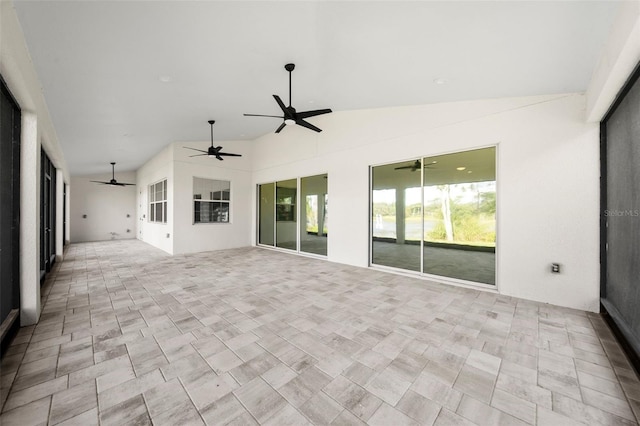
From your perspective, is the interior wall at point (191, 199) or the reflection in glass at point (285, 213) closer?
the interior wall at point (191, 199)

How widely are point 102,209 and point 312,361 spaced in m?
13.0

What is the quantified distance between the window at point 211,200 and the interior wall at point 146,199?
67 cm

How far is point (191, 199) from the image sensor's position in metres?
7.37

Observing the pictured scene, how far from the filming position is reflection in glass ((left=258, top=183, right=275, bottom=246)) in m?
8.27

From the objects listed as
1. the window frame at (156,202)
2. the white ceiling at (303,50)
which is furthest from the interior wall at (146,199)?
the white ceiling at (303,50)

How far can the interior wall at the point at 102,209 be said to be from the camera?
10555mm

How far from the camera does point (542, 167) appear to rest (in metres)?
3.47

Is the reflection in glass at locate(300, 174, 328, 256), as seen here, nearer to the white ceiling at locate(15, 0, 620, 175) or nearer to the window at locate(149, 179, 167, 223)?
the white ceiling at locate(15, 0, 620, 175)

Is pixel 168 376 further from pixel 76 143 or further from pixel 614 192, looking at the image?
pixel 76 143

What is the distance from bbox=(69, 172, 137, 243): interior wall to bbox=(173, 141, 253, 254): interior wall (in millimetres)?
6368

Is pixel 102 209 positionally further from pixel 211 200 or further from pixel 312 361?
pixel 312 361

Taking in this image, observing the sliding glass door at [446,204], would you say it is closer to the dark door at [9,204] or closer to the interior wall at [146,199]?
the dark door at [9,204]

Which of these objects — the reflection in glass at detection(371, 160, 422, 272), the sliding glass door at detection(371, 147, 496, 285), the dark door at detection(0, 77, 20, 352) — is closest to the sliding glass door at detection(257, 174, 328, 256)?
the reflection in glass at detection(371, 160, 422, 272)

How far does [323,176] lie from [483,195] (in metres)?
4.28
